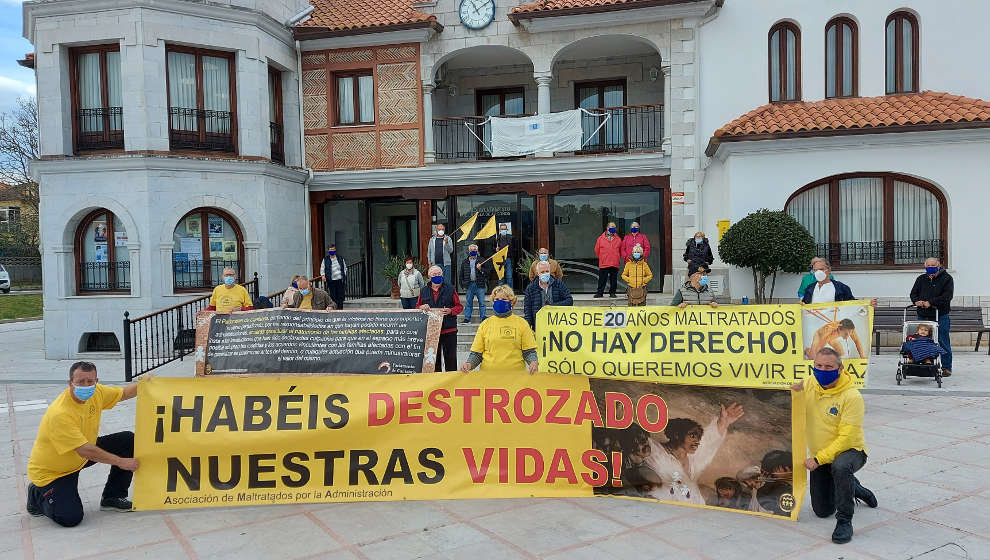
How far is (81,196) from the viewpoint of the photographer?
16312mm

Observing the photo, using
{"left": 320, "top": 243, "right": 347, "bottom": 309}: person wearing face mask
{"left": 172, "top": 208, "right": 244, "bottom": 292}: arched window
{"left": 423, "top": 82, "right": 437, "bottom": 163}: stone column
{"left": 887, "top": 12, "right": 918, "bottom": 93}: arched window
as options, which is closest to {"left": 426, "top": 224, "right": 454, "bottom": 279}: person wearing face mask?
{"left": 320, "top": 243, "right": 347, "bottom": 309}: person wearing face mask

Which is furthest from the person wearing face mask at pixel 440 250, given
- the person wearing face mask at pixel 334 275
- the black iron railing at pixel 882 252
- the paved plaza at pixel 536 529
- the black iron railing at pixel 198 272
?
the paved plaza at pixel 536 529

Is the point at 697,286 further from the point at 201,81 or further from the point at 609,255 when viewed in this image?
the point at 201,81

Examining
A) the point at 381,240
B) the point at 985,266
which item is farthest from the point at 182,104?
the point at 985,266

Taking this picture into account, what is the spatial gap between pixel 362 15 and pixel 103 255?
9215 mm

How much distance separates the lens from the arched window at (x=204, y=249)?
16656 millimetres

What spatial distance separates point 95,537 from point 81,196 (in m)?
13.6

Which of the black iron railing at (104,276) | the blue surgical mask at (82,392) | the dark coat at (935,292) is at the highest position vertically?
the black iron railing at (104,276)

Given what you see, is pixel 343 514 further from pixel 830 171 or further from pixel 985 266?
pixel 985 266

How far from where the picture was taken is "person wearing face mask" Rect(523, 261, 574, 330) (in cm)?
993

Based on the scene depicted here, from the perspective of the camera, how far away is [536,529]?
209 inches

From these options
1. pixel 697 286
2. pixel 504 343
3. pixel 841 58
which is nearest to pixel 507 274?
pixel 697 286

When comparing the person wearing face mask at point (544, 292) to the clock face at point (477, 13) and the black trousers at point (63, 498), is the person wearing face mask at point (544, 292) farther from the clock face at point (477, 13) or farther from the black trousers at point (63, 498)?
the clock face at point (477, 13)

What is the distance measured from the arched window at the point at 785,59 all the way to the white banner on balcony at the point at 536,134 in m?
4.88
